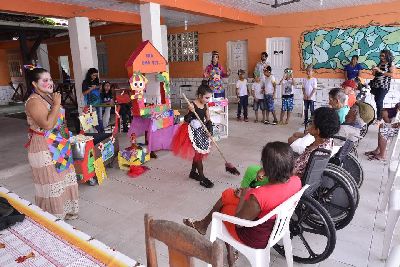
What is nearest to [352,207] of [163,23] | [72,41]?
[72,41]

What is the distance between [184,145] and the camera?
11.6ft

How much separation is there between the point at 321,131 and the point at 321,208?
61 centimetres

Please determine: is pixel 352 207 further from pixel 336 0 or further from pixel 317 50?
pixel 317 50

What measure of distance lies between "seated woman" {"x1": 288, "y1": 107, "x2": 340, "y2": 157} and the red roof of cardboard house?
252 centimetres

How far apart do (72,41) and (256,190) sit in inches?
244

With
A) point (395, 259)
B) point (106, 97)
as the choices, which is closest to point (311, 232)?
point (395, 259)

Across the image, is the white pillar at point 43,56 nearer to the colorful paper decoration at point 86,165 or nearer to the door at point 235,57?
the door at point 235,57

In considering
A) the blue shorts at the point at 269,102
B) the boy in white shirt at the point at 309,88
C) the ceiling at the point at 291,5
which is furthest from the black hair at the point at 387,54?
the blue shorts at the point at 269,102

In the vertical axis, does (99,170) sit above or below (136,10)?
below

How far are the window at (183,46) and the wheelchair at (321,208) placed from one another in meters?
7.94

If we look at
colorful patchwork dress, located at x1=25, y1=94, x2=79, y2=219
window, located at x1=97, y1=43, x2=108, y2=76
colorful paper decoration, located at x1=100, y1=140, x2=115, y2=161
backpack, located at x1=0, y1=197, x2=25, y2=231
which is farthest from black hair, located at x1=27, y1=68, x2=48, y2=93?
window, located at x1=97, y1=43, x2=108, y2=76

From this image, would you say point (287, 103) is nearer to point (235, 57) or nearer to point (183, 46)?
point (235, 57)

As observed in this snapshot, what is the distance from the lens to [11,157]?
5.02 meters

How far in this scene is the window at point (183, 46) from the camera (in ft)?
32.6
